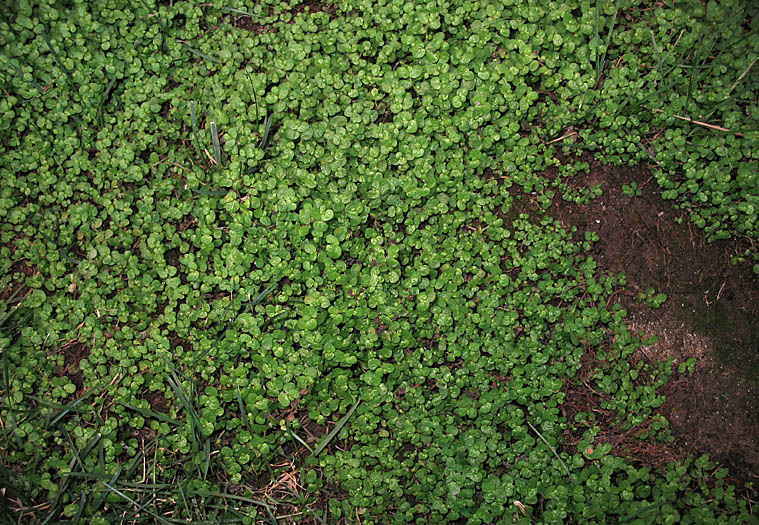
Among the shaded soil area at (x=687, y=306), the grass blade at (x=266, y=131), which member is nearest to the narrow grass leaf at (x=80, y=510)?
the grass blade at (x=266, y=131)

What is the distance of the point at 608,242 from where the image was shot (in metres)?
3.32

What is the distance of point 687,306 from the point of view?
3.27 meters

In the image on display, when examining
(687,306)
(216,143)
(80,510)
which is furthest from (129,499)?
(687,306)

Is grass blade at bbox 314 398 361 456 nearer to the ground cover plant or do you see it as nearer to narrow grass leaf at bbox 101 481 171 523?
the ground cover plant

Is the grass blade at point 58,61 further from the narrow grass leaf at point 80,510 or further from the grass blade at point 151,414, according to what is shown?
the narrow grass leaf at point 80,510

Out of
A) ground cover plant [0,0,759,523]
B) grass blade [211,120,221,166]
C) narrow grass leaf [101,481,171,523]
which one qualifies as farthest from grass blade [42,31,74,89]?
narrow grass leaf [101,481,171,523]

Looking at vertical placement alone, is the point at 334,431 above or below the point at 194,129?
below

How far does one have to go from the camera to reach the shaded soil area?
3.14m

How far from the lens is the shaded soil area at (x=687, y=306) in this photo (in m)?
3.14

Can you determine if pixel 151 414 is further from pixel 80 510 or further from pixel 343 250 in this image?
pixel 343 250

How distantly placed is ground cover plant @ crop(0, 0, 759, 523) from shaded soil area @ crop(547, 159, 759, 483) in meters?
0.09

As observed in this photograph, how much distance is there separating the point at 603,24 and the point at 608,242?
4.12 feet

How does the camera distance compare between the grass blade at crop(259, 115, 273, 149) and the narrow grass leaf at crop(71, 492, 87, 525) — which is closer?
the narrow grass leaf at crop(71, 492, 87, 525)

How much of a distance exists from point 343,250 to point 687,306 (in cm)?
198
